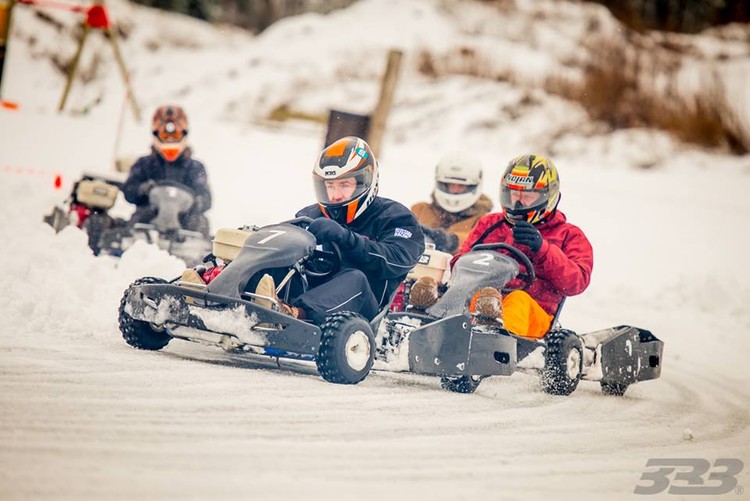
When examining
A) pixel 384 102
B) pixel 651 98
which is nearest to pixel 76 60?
pixel 384 102

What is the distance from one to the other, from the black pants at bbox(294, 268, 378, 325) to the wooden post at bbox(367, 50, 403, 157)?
8207 millimetres

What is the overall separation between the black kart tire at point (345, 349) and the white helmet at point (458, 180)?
4.06m

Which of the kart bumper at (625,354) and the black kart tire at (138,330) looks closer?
the black kart tire at (138,330)

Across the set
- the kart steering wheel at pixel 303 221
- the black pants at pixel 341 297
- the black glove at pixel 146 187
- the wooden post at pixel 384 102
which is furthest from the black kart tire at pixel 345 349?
the wooden post at pixel 384 102

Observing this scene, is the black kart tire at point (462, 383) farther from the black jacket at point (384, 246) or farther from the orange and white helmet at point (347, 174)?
the orange and white helmet at point (347, 174)

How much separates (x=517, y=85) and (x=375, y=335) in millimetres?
17971

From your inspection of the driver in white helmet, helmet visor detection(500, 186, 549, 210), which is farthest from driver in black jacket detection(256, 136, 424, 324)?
the driver in white helmet

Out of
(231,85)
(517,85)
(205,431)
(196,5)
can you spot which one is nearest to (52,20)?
(231,85)

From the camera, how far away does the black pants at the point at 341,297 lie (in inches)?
242

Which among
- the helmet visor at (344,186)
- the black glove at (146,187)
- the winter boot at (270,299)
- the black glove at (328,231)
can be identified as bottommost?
the winter boot at (270,299)

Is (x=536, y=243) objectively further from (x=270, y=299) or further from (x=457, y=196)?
(x=457, y=196)

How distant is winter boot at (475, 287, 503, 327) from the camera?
648 cm

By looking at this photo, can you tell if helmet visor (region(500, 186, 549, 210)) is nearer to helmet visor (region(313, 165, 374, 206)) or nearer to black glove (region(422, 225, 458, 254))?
helmet visor (region(313, 165, 374, 206))

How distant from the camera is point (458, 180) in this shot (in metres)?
9.88
